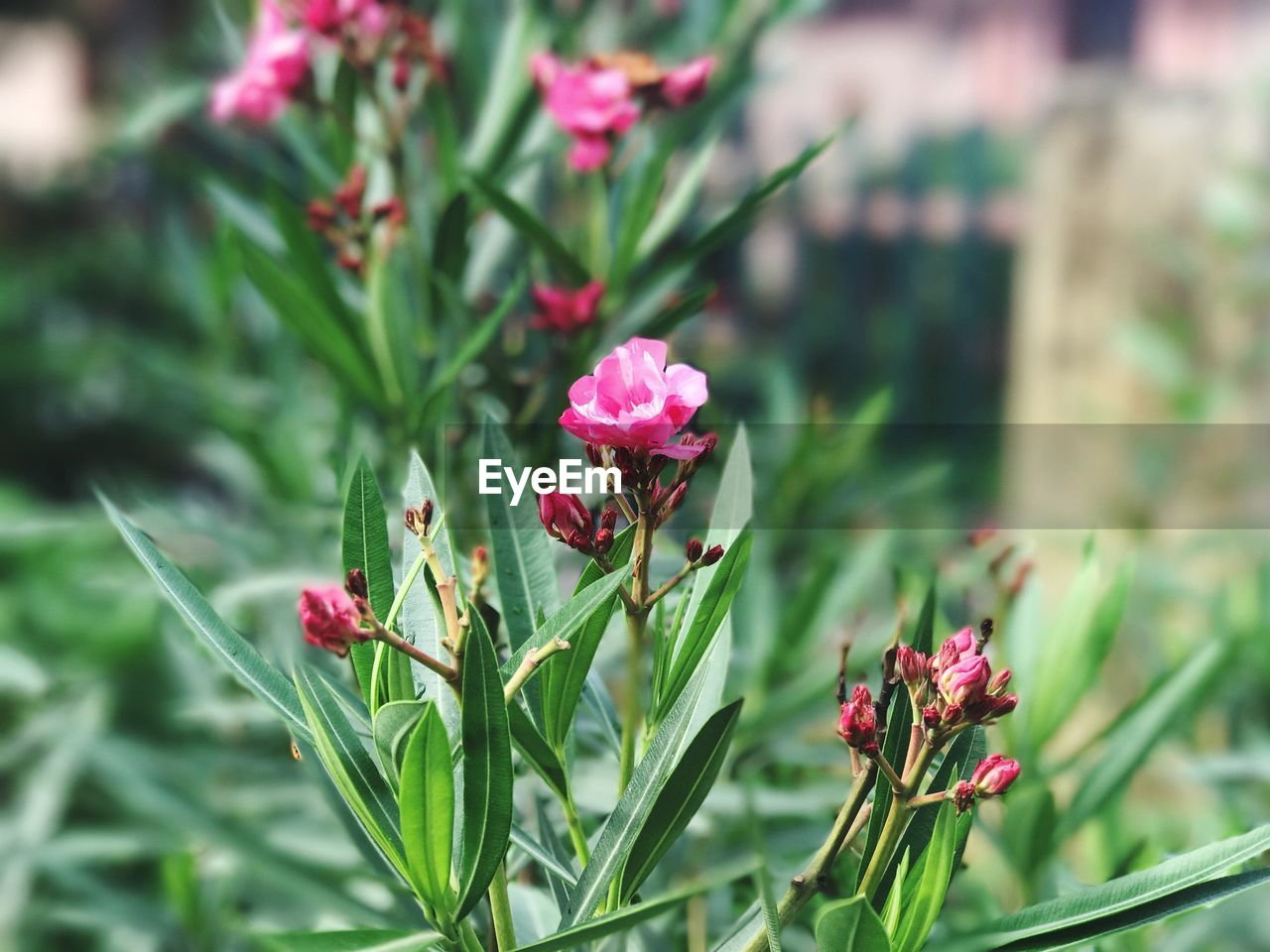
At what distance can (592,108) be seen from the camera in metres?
0.67

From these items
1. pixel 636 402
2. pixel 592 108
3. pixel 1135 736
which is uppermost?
pixel 592 108

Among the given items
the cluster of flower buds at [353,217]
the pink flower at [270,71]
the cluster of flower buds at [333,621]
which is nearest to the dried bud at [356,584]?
the cluster of flower buds at [333,621]

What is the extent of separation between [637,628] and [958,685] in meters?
0.10

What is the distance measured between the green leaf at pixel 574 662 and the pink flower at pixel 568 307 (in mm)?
315

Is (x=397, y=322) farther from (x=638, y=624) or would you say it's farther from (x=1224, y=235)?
(x=1224, y=235)

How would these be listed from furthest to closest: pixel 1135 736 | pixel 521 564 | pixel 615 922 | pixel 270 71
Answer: pixel 270 71 < pixel 1135 736 < pixel 521 564 < pixel 615 922

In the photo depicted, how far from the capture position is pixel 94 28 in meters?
5.46

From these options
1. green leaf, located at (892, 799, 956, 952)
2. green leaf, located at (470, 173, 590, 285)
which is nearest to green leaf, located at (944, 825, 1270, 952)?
green leaf, located at (892, 799, 956, 952)

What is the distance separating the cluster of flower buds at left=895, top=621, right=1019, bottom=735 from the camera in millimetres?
335

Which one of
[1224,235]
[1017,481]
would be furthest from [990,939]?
[1017,481]

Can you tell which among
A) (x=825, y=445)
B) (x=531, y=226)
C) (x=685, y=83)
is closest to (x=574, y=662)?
(x=531, y=226)

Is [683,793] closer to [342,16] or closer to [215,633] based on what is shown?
[215,633]

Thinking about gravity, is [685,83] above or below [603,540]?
above

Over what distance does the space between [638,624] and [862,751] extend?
3.2 inches
